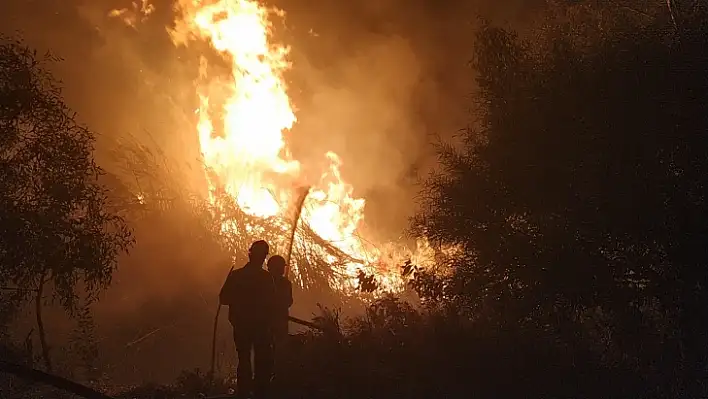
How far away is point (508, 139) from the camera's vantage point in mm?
13352

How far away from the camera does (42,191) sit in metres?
12.6

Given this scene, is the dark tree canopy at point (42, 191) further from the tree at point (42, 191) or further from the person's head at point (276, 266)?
the person's head at point (276, 266)

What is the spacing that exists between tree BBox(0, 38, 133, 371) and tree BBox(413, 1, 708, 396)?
886 cm

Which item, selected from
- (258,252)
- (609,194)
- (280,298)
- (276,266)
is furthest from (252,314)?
(609,194)

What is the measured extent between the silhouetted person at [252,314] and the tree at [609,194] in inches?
214

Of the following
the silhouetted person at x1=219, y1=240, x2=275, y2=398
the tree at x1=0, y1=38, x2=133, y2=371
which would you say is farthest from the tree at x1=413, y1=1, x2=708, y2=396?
the tree at x1=0, y1=38, x2=133, y2=371

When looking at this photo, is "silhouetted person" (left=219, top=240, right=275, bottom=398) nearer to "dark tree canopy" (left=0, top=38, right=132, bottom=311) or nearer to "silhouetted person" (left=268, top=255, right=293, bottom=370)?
"silhouetted person" (left=268, top=255, right=293, bottom=370)

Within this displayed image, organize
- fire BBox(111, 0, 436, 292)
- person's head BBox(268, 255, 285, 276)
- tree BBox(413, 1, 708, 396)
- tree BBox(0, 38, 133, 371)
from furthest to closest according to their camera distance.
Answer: fire BBox(111, 0, 436, 292), tree BBox(0, 38, 133, 371), tree BBox(413, 1, 708, 396), person's head BBox(268, 255, 285, 276)

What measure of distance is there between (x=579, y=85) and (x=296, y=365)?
330 inches

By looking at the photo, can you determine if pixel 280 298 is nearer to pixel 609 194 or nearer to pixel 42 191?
pixel 42 191

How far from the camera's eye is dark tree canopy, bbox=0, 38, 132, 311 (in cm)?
1198

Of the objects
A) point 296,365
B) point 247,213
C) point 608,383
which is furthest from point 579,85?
point 247,213

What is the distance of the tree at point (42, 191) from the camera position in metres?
12.0

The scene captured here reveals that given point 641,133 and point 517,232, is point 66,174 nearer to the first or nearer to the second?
point 517,232
